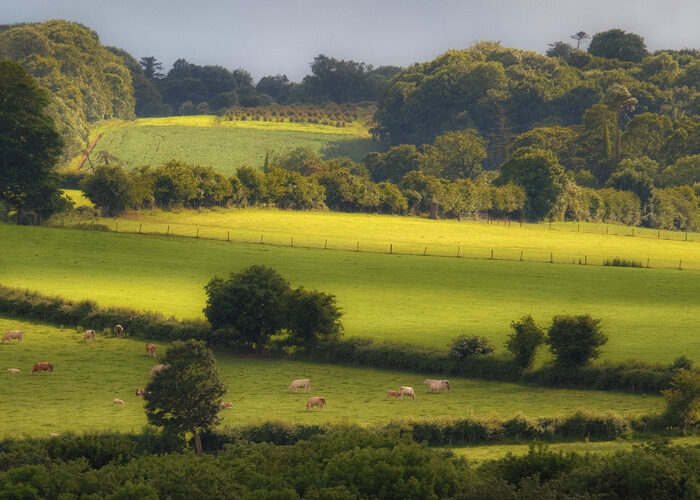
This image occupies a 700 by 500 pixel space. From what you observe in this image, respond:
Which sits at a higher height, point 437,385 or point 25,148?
point 25,148

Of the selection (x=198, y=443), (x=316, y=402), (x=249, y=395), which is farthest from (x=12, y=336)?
(x=198, y=443)

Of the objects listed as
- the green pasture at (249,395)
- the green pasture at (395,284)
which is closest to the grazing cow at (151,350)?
the green pasture at (249,395)

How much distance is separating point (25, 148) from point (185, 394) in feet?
250

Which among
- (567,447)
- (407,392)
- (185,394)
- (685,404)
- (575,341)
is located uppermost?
(575,341)

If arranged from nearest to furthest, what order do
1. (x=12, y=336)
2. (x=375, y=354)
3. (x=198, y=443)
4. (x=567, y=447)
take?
(x=198, y=443) → (x=567, y=447) → (x=375, y=354) → (x=12, y=336)

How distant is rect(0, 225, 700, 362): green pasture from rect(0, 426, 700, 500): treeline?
27.7 m

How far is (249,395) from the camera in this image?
52219 mm

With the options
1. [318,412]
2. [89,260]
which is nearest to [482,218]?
[89,260]

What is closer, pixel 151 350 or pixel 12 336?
pixel 151 350

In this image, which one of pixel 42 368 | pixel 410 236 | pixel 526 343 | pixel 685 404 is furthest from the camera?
pixel 410 236

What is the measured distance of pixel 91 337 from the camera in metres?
64.1

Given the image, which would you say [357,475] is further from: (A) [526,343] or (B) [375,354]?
(B) [375,354]

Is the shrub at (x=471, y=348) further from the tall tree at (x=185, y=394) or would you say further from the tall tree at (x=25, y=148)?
the tall tree at (x=25, y=148)

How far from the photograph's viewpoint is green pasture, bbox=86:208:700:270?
103562 millimetres
